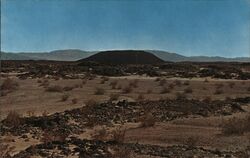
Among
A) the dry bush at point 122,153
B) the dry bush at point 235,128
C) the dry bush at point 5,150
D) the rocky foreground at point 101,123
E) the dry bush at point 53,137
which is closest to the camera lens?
the dry bush at point 5,150

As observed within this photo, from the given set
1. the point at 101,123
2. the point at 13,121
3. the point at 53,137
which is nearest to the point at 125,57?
the point at 101,123

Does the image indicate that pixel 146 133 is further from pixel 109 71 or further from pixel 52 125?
pixel 109 71

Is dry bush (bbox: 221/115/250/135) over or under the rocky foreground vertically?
over

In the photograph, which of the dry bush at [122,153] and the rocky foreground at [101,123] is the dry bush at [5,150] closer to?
the rocky foreground at [101,123]

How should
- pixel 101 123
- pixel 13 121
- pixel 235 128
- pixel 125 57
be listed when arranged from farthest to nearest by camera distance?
pixel 125 57 → pixel 101 123 → pixel 13 121 → pixel 235 128

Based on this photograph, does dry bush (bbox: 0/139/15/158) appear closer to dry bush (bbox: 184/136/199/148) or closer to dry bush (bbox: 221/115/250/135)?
dry bush (bbox: 184/136/199/148)

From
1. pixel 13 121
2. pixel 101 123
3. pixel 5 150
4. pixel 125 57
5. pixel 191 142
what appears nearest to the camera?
pixel 5 150

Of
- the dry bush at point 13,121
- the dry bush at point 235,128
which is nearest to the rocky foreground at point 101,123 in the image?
the dry bush at point 13,121

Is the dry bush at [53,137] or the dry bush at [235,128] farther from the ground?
the dry bush at [235,128]

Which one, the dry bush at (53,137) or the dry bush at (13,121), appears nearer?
the dry bush at (53,137)

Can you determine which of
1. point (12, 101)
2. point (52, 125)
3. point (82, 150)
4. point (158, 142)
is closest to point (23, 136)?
point (52, 125)

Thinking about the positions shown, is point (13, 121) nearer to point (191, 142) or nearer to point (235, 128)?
point (191, 142)

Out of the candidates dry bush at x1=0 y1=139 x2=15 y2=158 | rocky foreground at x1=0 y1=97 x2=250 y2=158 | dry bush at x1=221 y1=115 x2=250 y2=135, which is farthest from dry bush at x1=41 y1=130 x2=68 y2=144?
dry bush at x1=221 y1=115 x2=250 y2=135
